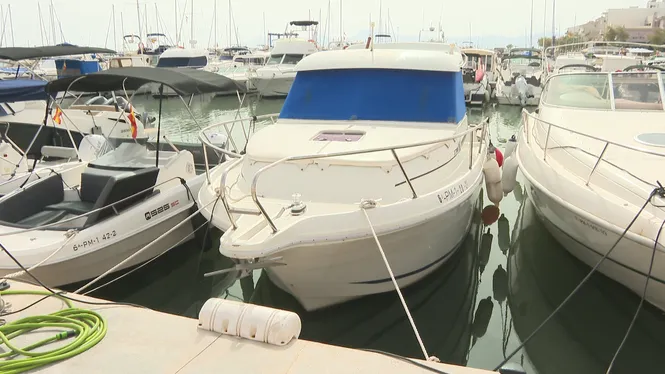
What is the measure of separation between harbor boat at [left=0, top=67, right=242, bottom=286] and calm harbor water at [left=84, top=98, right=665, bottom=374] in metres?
0.51

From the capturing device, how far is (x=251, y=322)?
312 cm

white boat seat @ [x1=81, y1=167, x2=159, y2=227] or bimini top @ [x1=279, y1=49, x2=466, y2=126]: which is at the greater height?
bimini top @ [x1=279, y1=49, x2=466, y2=126]

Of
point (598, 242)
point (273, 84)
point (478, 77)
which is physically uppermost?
point (478, 77)

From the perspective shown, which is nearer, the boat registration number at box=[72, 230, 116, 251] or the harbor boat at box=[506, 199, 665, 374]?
the harbor boat at box=[506, 199, 665, 374]

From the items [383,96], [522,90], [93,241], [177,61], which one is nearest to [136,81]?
[93,241]

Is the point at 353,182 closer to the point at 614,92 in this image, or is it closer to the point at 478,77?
the point at 614,92

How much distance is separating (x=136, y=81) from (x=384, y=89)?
3108 mm

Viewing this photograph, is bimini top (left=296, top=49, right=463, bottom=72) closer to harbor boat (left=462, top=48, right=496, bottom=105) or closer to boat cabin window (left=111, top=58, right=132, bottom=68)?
harbor boat (left=462, top=48, right=496, bottom=105)

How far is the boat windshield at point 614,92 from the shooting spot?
6.38 metres

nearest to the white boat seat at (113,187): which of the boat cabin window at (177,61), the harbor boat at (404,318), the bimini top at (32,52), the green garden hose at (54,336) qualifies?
the harbor boat at (404,318)

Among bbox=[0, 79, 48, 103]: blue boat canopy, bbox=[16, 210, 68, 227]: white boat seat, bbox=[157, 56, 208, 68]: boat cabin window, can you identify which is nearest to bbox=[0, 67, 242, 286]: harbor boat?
bbox=[16, 210, 68, 227]: white boat seat

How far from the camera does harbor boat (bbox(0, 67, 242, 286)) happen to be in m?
4.89

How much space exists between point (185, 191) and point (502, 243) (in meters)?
4.33

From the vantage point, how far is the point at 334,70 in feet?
19.9
